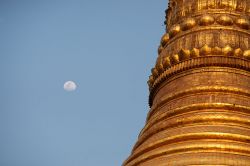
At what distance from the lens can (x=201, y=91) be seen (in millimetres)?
7785

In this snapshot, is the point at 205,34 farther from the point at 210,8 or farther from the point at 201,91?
the point at 201,91

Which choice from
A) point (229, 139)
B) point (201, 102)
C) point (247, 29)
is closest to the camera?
point (229, 139)

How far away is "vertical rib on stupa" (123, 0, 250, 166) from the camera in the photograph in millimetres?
6785

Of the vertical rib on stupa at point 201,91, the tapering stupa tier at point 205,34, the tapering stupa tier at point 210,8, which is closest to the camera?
the vertical rib on stupa at point 201,91

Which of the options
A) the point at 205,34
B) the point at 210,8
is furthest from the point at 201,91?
the point at 210,8

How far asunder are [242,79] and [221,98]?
64 centimetres

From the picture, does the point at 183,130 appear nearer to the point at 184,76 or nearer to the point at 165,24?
the point at 184,76

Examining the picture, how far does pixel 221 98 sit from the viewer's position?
7.54 metres

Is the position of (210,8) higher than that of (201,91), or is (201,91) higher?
(210,8)

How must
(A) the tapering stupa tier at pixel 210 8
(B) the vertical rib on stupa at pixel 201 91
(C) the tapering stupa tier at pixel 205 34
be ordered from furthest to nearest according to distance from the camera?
(A) the tapering stupa tier at pixel 210 8
(C) the tapering stupa tier at pixel 205 34
(B) the vertical rib on stupa at pixel 201 91

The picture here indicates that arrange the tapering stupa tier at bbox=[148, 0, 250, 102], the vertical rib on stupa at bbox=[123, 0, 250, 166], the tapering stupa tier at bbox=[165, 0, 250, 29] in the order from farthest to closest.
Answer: the tapering stupa tier at bbox=[165, 0, 250, 29], the tapering stupa tier at bbox=[148, 0, 250, 102], the vertical rib on stupa at bbox=[123, 0, 250, 166]

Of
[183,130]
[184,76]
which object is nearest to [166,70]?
[184,76]

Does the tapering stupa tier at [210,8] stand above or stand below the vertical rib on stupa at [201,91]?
above

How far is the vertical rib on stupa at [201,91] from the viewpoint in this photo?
6.79 m
